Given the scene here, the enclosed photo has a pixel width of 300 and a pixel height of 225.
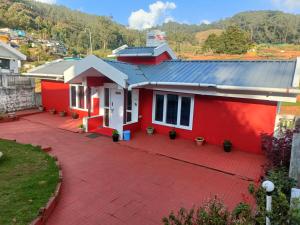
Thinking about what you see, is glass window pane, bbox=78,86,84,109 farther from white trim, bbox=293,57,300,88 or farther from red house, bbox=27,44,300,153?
white trim, bbox=293,57,300,88

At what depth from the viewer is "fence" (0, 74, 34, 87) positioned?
1409 cm

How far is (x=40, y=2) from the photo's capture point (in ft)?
468

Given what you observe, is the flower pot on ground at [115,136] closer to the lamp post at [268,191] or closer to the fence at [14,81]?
the lamp post at [268,191]

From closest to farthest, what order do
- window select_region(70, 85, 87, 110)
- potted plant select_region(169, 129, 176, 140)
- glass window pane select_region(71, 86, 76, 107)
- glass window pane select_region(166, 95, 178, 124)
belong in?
potted plant select_region(169, 129, 176, 140) → glass window pane select_region(166, 95, 178, 124) → window select_region(70, 85, 87, 110) → glass window pane select_region(71, 86, 76, 107)

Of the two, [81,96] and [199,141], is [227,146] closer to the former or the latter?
[199,141]

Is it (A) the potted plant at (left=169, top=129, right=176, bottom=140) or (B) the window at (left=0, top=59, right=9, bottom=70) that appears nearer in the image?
(A) the potted plant at (left=169, top=129, right=176, bottom=140)

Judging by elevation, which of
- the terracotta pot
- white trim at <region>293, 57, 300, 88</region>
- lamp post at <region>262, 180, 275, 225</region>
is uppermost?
white trim at <region>293, 57, 300, 88</region>

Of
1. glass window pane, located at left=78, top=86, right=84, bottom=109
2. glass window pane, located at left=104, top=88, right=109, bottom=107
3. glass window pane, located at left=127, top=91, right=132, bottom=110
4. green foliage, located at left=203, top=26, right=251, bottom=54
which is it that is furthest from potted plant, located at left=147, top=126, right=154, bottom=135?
green foliage, located at left=203, top=26, right=251, bottom=54

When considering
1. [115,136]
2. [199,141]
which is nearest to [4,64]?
[115,136]

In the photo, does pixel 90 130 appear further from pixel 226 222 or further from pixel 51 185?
pixel 226 222

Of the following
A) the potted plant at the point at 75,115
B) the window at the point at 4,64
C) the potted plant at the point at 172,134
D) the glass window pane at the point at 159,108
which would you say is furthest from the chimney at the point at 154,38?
the window at the point at 4,64

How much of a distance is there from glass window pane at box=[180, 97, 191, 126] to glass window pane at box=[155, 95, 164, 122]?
1.06 meters

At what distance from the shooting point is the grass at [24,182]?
449 centimetres

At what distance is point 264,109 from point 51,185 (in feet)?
25.4
